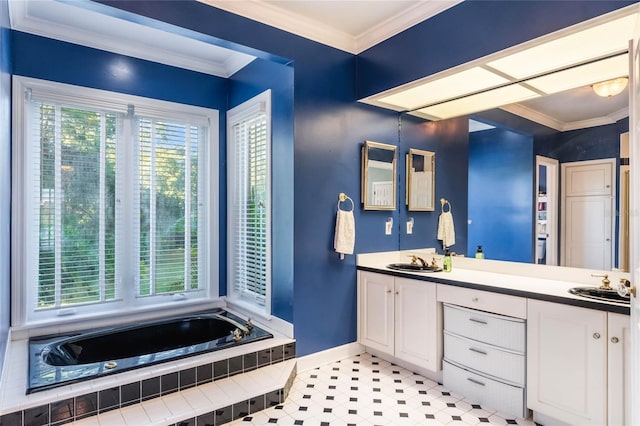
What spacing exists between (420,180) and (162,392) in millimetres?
2677

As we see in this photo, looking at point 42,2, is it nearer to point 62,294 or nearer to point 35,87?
point 35,87

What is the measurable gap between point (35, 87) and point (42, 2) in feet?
2.04

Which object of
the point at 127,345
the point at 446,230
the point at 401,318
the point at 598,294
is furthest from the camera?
the point at 446,230

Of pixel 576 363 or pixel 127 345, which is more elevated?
pixel 576 363

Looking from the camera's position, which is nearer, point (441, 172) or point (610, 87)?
point (610, 87)

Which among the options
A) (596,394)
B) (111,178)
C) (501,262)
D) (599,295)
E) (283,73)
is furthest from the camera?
(111,178)

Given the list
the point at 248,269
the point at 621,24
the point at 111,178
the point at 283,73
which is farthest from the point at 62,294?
the point at 621,24

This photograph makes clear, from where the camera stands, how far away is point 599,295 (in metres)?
2.04

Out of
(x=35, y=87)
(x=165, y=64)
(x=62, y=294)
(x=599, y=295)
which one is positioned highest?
(x=165, y=64)

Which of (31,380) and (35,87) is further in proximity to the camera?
(35,87)

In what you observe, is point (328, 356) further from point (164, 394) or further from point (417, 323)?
point (164, 394)

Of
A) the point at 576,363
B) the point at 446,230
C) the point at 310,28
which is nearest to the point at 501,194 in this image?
the point at 446,230

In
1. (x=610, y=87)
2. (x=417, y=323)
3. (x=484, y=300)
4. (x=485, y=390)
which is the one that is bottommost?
(x=485, y=390)

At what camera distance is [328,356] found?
9.93 feet
